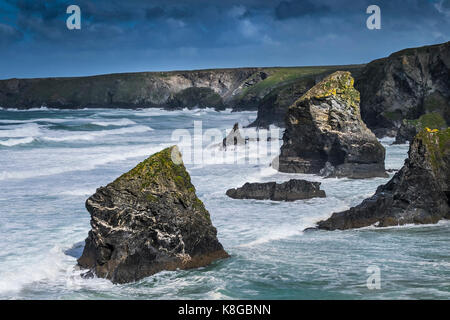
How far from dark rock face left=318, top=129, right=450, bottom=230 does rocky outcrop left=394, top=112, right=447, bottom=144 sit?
71.4 ft

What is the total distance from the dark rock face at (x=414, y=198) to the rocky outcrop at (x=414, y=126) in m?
21.8

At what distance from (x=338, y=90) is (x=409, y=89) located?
2504 centimetres

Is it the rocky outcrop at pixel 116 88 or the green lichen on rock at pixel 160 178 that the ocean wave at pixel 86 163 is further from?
the rocky outcrop at pixel 116 88

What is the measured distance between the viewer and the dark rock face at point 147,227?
35.8ft

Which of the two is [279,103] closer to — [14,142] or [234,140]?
[234,140]

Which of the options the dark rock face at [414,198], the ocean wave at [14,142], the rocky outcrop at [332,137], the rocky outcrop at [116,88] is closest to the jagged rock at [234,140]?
the rocky outcrop at [332,137]

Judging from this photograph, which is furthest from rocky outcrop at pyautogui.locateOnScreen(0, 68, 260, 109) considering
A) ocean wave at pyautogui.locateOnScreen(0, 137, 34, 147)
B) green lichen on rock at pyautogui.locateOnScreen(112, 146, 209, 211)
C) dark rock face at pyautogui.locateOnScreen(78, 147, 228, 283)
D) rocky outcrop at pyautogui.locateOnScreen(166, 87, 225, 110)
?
dark rock face at pyautogui.locateOnScreen(78, 147, 228, 283)

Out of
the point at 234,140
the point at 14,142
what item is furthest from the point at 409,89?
the point at 14,142

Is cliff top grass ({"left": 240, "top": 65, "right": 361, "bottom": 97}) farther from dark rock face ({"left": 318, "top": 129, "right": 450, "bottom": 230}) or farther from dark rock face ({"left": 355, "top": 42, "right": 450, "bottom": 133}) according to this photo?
dark rock face ({"left": 318, "top": 129, "right": 450, "bottom": 230})

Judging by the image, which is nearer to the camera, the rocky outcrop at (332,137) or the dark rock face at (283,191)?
the dark rock face at (283,191)

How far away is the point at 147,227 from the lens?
11164mm

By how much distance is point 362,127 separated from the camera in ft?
79.0

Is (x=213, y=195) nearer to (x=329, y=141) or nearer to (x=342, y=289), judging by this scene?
(x=329, y=141)
